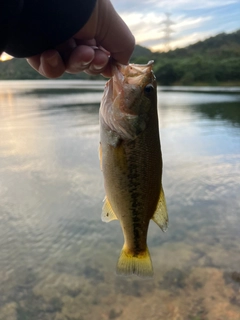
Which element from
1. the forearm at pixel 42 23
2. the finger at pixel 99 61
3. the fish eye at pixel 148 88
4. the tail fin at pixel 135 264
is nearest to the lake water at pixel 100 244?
the tail fin at pixel 135 264

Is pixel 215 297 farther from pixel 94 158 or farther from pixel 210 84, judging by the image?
pixel 210 84

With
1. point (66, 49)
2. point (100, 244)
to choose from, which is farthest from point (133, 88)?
point (100, 244)

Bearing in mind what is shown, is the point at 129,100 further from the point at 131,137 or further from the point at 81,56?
the point at 81,56

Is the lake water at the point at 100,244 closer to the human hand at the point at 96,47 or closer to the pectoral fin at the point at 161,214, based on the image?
the pectoral fin at the point at 161,214

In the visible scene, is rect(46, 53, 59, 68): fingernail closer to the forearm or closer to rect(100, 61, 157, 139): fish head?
the forearm

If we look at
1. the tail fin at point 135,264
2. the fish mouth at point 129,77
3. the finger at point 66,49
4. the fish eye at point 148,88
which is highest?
the finger at point 66,49

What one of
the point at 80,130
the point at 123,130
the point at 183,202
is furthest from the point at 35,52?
the point at 80,130
